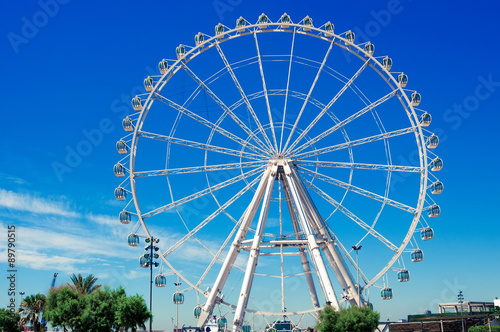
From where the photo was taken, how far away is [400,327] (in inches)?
2717

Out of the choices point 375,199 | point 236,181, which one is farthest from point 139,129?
point 375,199

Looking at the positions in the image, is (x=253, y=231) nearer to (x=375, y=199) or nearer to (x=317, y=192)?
(x=317, y=192)

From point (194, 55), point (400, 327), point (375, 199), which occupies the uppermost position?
point (194, 55)

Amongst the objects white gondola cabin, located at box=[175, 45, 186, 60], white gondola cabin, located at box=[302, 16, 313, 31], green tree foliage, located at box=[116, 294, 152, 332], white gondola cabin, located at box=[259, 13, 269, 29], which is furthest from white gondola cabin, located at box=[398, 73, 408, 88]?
green tree foliage, located at box=[116, 294, 152, 332]

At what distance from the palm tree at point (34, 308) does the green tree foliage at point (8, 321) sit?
0.95 metres

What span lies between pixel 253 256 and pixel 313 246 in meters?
4.75

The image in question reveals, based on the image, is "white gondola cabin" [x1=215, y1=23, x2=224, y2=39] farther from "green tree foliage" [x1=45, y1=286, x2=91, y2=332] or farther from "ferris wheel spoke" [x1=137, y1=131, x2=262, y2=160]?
"green tree foliage" [x1=45, y1=286, x2=91, y2=332]

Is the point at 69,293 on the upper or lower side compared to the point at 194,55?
lower

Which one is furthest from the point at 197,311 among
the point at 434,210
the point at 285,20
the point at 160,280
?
the point at 285,20

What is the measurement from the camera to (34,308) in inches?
2328

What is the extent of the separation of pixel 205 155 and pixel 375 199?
47.9ft

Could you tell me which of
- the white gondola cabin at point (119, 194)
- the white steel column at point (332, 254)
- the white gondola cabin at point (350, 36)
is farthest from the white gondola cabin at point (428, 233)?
the white gondola cabin at point (119, 194)

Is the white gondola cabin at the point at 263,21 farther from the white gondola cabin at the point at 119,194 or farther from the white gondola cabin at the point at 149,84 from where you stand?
the white gondola cabin at the point at 119,194

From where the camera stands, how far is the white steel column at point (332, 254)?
4316 centimetres
